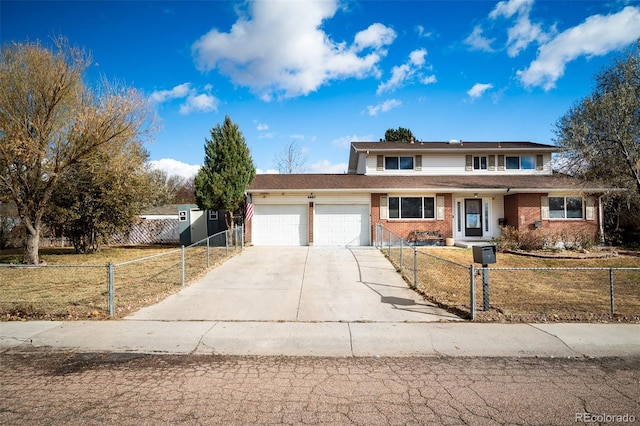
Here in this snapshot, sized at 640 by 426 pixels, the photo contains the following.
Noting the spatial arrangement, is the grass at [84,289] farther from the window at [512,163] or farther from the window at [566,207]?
the window at [512,163]

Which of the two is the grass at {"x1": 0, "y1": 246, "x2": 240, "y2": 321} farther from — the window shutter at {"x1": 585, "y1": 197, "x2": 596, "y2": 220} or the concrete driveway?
the window shutter at {"x1": 585, "y1": 197, "x2": 596, "y2": 220}

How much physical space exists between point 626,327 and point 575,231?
14437 millimetres

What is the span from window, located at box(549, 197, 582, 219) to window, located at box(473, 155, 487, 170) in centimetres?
422

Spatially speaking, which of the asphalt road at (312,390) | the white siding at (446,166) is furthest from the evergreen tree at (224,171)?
the asphalt road at (312,390)

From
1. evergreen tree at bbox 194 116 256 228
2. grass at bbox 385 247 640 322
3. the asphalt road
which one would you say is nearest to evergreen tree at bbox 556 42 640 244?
grass at bbox 385 247 640 322

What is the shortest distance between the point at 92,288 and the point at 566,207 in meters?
21.5

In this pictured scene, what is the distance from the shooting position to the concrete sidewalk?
5285mm

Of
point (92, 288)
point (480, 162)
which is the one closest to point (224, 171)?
point (92, 288)

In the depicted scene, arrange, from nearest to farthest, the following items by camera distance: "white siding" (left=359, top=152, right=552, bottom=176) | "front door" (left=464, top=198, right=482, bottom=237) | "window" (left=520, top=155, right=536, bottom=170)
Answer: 1. "front door" (left=464, top=198, right=482, bottom=237)
2. "white siding" (left=359, top=152, right=552, bottom=176)
3. "window" (left=520, top=155, right=536, bottom=170)

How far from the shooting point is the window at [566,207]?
18.8 m

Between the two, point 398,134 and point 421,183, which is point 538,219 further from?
point 398,134

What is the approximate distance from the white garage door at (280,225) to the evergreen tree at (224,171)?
61.5 inches

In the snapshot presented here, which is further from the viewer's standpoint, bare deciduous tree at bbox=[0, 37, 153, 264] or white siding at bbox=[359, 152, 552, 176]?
white siding at bbox=[359, 152, 552, 176]

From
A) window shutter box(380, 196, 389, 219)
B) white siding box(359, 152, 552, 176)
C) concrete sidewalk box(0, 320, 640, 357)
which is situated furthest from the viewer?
white siding box(359, 152, 552, 176)
